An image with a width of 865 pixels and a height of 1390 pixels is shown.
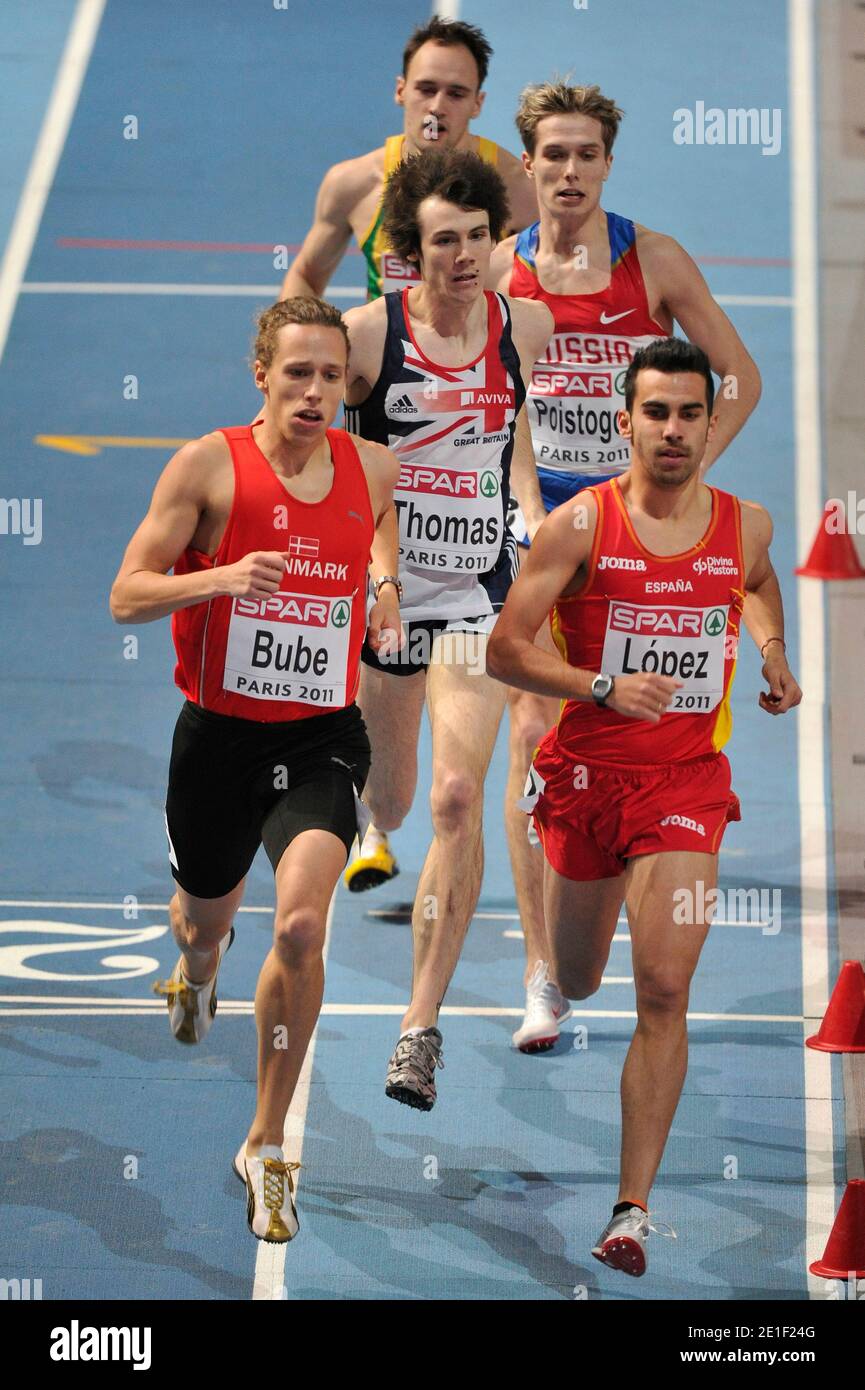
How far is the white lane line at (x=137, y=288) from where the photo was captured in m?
14.4

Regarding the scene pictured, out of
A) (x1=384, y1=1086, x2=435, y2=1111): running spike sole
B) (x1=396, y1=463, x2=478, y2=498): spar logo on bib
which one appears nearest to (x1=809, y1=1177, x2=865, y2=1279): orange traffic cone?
(x1=384, y1=1086, x2=435, y2=1111): running spike sole

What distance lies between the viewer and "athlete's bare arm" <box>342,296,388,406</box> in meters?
7.55

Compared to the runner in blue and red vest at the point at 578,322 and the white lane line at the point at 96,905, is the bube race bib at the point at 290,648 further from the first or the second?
the white lane line at the point at 96,905

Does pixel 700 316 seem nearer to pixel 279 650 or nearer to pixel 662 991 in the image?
pixel 279 650

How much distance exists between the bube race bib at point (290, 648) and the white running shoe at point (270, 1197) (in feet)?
4.34

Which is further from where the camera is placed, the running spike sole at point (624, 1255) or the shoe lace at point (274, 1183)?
the shoe lace at point (274, 1183)

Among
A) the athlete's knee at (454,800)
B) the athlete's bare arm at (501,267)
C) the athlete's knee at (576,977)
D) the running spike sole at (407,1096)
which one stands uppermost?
the athlete's bare arm at (501,267)

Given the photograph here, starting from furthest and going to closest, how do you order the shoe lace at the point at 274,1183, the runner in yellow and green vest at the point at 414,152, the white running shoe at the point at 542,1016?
1. the runner in yellow and green vest at the point at 414,152
2. the white running shoe at the point at 542,1016
3. the shoe lace at the point at 274,1183

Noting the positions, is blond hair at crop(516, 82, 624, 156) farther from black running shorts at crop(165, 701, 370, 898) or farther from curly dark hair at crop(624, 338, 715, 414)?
black running shorts at crop(165, 701, 370, 898)

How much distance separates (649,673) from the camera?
6047 mm

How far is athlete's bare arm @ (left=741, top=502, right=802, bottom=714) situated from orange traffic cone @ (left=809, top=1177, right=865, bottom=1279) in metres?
1.42

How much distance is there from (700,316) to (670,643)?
2.20 m

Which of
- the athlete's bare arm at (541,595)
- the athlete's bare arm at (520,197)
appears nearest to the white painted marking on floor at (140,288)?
the athlete's bare arm at (520,197)

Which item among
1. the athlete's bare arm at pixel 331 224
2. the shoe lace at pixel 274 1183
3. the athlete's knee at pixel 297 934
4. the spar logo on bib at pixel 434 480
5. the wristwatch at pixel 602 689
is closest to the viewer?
the wristwatch at pixel 602 689
